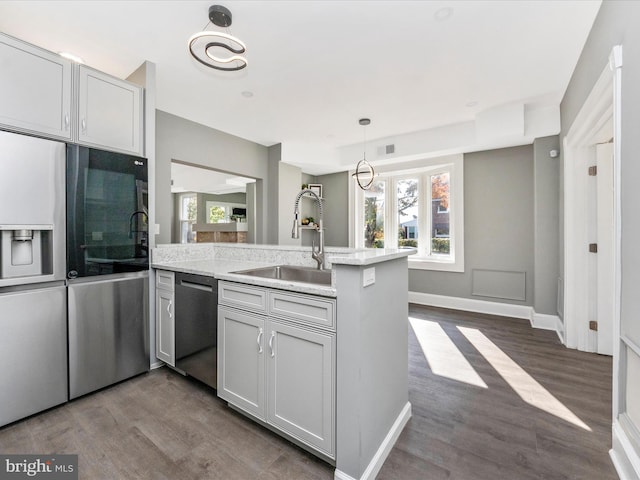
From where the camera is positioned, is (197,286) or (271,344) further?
(197,286)

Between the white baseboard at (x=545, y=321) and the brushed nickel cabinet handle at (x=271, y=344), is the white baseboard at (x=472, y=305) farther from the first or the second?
the brushed nickel cabinet handle at (x=271, y=344)

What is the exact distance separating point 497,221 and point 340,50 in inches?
138

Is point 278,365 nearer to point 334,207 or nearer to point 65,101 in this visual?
point 65,101

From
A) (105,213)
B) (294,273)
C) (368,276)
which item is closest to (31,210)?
(105,213)

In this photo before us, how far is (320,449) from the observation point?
1511mm

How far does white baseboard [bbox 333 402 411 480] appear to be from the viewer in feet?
4.64

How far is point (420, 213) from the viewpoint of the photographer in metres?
5.28

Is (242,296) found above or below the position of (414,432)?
above

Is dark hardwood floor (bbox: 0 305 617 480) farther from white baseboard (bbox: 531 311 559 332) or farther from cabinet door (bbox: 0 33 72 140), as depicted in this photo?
cabinet door (bbox: 0 33 72 140)

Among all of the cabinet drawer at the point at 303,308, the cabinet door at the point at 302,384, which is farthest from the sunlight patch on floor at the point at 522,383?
the cabinet drawer at the point at 303,308

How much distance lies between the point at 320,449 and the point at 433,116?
160 inches

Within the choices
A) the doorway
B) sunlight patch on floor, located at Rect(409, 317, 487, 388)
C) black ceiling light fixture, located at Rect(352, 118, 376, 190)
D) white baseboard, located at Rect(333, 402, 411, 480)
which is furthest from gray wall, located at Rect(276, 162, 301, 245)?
white baseboard, located at Rect(333, 402, 411, 480)

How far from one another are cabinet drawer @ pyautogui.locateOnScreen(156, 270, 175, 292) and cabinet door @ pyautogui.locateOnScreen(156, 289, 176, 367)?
5cm

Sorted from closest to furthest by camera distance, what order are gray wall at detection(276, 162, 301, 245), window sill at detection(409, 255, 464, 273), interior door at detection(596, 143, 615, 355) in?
1. interior door at detection(596, 143, 615, 355)
2. window sill at detection(409, 255, 464, 273)
3. gray wall at detection(276, 162, 301, 245)
